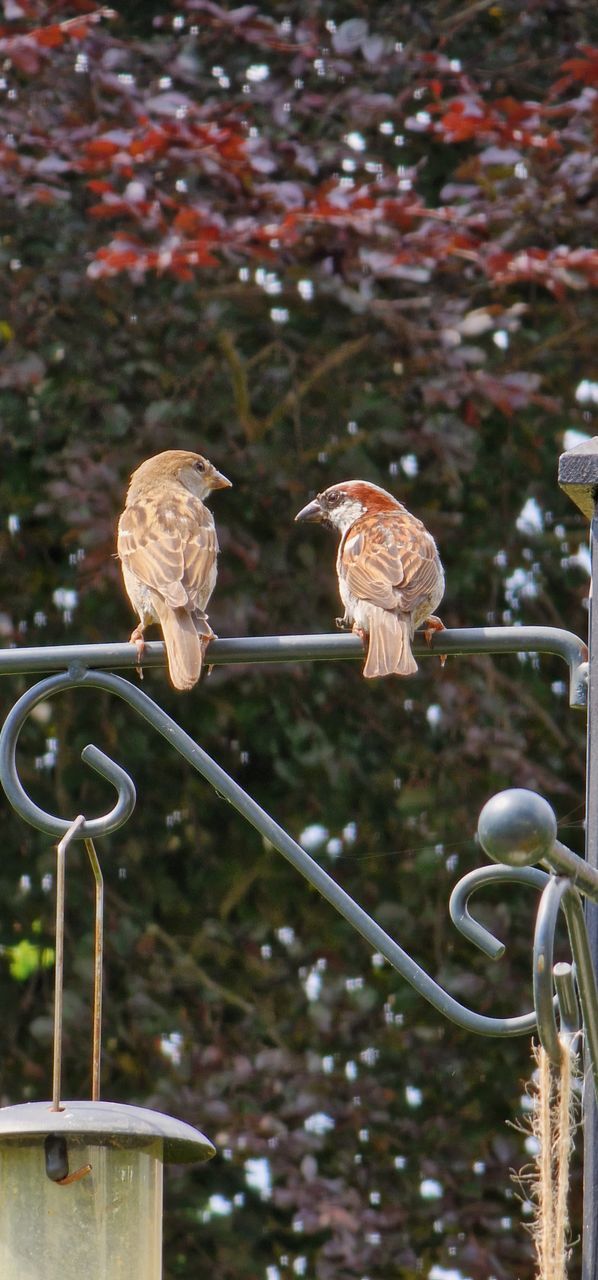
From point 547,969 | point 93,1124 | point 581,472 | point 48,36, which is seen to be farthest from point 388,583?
point 48,36

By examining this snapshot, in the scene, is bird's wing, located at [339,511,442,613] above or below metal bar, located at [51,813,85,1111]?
above

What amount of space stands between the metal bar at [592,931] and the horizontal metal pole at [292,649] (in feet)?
1.13

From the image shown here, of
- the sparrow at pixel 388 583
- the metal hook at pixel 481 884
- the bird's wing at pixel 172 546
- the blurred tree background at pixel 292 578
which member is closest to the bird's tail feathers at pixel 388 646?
the sparrow at pixel 388 583

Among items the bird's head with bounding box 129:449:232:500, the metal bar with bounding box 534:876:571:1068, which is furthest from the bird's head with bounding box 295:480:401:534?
the metal bar with bounding box 534:876:571:1068

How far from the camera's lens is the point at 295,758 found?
18.0 ft

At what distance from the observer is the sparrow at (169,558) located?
3.65m

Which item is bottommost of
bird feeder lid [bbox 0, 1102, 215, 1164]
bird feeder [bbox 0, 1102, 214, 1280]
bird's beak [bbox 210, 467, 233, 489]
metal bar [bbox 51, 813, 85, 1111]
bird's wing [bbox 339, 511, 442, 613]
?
bird feeder [bbox 0, 1102, 214, 1280]

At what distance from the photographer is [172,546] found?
4.07 metres

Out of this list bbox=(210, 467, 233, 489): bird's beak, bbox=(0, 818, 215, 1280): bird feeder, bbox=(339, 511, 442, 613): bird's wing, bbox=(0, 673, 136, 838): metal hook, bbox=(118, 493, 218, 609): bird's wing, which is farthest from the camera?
bbox=(210, 467, 233, 489): bird's beak

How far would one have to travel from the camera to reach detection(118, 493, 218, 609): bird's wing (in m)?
3.94

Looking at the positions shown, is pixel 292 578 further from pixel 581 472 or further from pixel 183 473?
pixel 581 472

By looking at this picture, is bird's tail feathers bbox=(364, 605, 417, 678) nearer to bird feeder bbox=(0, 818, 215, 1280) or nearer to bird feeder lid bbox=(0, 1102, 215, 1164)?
bird feeder bbox=(0, 818, 215, 1280)

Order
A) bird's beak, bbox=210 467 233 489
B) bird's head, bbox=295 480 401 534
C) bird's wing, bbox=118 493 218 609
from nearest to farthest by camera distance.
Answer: bird's wing, bbox=118 493 218 609 < bird's head, bbox=295 480 401 534 < bird's beak, bbox=210 467 233 489

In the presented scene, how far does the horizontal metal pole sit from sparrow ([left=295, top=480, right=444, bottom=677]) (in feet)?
0.66
